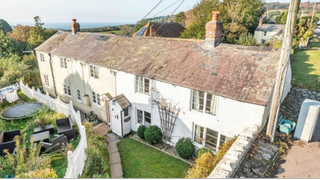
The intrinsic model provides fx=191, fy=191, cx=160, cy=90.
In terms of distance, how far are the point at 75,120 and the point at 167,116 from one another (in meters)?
7.01

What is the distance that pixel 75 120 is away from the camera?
567 inches

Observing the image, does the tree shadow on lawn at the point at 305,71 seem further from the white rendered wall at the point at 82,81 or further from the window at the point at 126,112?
the white rendered wall at the point at 82,81

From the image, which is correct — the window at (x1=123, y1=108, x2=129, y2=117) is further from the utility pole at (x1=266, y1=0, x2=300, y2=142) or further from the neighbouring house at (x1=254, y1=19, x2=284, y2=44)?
the neighbouring house at (x1=254, y1=19, x2=284, y2=44)

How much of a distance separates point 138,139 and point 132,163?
9.78ft

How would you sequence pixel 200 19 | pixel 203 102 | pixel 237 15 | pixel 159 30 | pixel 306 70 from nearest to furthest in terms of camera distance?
pixel 203 102 < pixel 306 70 < pixel 200 19 < pixel 237 15 < pixel 159 30

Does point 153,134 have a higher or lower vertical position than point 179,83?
lower

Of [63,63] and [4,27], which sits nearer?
[63,63]

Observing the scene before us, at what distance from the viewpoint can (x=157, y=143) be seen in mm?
14086

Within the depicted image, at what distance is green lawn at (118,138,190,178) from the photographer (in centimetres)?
1084

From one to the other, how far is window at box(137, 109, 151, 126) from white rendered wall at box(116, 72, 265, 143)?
344 millimetres

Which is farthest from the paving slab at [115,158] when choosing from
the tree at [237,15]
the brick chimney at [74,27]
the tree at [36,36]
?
the tree at [36,36]

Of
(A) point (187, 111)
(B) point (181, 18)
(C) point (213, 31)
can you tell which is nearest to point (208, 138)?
(A) point (187, 111)

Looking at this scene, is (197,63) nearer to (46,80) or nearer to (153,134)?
(153,134)

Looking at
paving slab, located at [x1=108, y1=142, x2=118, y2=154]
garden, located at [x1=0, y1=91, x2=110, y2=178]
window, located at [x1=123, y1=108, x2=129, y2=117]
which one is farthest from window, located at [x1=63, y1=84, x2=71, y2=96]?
paving slab, located at [x1=108, y1=142, x2=118, y2=154]
